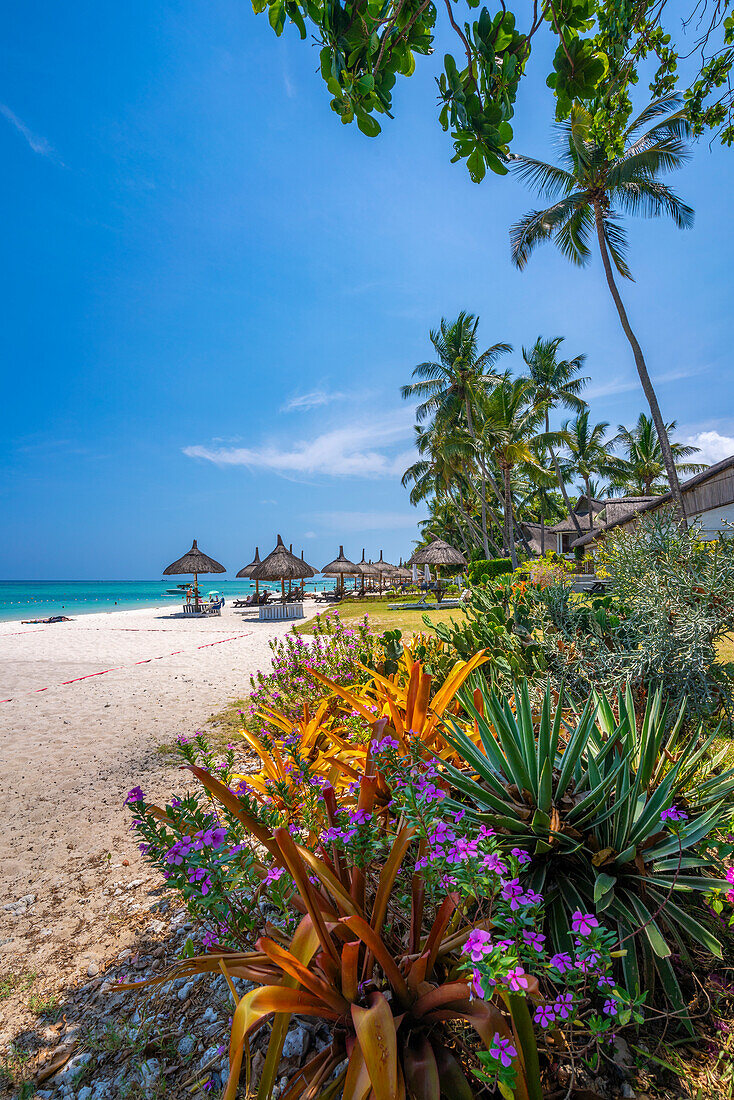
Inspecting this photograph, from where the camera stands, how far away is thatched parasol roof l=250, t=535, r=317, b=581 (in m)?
25.0

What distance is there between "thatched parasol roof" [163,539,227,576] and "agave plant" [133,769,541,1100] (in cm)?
2871

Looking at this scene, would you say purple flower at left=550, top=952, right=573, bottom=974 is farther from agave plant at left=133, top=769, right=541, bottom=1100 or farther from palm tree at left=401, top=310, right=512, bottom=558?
palm tree at left=401, top=310, right=512, bottom=558

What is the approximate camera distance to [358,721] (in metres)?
A: 3.16

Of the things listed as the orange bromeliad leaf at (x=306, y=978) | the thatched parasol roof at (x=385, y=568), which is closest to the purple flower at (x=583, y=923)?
the orange bromeliad leaf at (x=306, y=978)

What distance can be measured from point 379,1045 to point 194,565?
2981cm

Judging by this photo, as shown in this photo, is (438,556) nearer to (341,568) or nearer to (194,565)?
(341,568)

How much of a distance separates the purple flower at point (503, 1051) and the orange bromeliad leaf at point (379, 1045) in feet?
0.83

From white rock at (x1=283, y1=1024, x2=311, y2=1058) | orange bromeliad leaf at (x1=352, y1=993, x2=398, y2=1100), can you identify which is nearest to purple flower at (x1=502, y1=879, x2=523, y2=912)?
orange bromeliad leaf at (x1=352, y1=993, x2=398, y2=1100)

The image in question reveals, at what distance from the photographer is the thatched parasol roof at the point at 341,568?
3072 cm

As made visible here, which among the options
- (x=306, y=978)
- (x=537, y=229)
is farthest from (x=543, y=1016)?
(x=537, y=229)

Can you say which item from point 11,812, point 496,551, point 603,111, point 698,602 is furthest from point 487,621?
point 496,551

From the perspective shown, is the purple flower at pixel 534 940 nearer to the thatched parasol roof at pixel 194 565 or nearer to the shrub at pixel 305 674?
the shrub at pixel 305 674

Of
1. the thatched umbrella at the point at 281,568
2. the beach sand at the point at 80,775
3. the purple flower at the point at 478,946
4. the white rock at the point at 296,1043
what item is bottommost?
the beach sand at the point at 80,775

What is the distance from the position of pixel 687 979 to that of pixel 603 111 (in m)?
4.90
